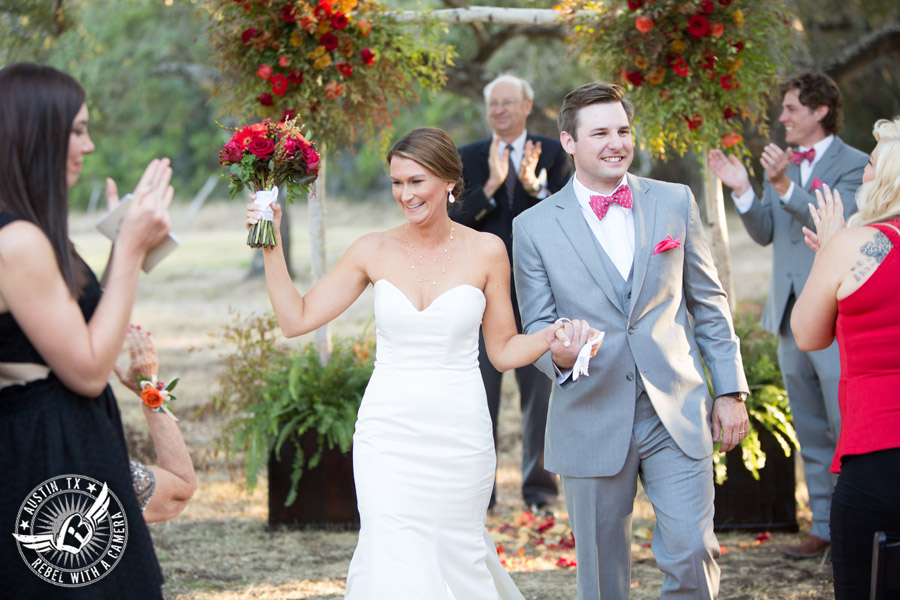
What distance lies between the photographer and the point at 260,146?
12.3ft

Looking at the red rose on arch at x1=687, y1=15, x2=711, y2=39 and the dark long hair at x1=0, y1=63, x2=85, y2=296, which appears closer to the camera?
the dark long hair at x1=0, y1=63, x2=85, y2=296

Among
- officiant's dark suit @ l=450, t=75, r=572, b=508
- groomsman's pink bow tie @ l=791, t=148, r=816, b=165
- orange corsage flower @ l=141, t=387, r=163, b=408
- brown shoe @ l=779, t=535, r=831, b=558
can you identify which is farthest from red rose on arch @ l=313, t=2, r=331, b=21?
brown shoe @ l=779, t=535, r=831, b=558

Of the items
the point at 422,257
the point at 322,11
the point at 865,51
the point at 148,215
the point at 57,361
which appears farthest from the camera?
the point at 865,51

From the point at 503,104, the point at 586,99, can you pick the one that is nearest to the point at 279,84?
the point at 503,104

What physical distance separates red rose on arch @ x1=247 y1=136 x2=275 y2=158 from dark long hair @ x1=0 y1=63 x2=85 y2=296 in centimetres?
126

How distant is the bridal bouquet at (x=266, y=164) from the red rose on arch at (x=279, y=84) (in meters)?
2.14

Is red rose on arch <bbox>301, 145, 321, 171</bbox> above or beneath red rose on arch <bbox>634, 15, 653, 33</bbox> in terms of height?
beneath

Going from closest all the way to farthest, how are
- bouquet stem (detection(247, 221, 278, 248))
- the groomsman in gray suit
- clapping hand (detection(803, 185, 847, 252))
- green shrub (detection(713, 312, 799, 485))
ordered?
clapping hand (detection(803, 185, 847, 252)), bouquet stem (detection(247, 221, 278, 248)), the groomsman in gray suit, green shrub (detection(713, 312, 799, 485))

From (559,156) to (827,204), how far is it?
3145 millimetres

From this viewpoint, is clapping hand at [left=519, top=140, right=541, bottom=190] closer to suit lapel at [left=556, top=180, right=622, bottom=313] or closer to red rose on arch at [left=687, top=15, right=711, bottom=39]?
red rose on arch at [left=687, top=15, right=711, bottom=39]

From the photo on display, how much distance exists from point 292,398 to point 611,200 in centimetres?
311

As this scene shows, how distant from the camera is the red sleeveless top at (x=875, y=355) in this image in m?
3.05

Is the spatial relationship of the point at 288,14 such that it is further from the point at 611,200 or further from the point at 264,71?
the point at 611,200

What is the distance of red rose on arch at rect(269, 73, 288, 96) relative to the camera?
5.96m
